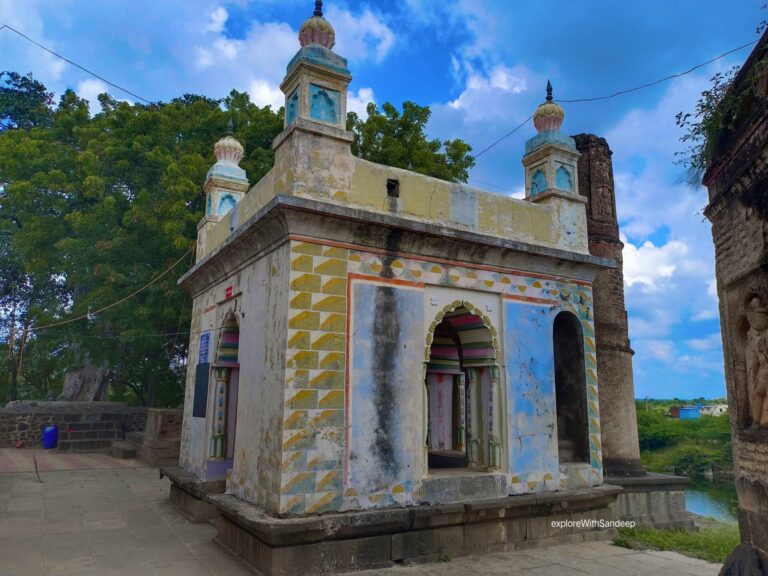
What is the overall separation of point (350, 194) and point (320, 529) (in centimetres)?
363

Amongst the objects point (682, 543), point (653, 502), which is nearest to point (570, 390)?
point (682, 543)

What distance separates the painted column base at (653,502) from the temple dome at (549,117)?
6599mm

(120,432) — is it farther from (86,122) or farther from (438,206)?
(438,206)

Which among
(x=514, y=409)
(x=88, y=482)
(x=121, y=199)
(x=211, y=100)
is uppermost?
(x=211, y=100)

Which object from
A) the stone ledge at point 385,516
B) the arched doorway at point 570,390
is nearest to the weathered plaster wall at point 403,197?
the arched doorway at point 570,390

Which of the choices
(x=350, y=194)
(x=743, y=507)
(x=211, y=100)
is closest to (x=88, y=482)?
(x=350, y=194)

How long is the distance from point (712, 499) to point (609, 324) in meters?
15.4

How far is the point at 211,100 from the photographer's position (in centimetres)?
2147

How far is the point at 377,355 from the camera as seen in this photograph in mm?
6371

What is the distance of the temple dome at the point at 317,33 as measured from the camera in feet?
22.5

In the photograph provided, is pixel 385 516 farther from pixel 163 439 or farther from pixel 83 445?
pixel 83 445

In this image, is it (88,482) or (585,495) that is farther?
(88,482)

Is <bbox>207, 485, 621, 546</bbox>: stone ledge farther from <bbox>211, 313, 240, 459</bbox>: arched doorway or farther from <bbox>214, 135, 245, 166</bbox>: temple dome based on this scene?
<bbox>214, 135, 245, 166</bbox>: temple dome

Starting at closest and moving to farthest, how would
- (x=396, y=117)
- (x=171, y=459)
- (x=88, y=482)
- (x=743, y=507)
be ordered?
(x=743, y=507)
(x=88, y=482)
(x=171, y=459)
(x=396, y=117)
